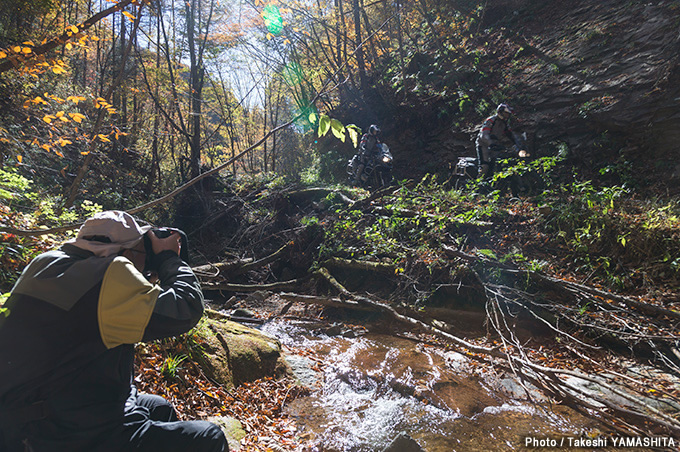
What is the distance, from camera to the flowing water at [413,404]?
311 cm

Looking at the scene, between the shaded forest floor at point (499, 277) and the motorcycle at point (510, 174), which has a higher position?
the motorcycle at point (510, 174)

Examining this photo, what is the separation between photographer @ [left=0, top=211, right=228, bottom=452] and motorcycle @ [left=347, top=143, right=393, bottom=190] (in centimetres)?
973

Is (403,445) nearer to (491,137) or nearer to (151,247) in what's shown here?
(151,247)

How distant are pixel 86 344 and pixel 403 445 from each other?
2698mm

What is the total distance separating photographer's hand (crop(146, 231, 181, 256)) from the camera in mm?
2041

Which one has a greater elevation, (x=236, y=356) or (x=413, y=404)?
(x=236, y=356)

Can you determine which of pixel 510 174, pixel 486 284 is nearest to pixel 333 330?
pixel 486 284

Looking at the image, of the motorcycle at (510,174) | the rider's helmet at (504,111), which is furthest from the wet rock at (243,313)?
the rider's helmet at (504,111)

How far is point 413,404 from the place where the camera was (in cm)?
369

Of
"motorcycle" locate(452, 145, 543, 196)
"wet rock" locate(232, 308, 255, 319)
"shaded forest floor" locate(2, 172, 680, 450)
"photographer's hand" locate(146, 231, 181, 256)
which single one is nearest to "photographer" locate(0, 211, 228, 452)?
"photographer's hand" locate(146, 231, 181, 256)

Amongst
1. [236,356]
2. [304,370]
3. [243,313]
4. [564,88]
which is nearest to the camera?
[236,356]

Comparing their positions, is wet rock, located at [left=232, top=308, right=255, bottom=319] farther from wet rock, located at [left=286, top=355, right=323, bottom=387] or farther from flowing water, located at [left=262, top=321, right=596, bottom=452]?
wet rock, located at [left=286, top=355, right=323, bottom=387]

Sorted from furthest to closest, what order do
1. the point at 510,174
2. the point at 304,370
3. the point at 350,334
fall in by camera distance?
the point at 510,174 < the point at 350,334 < the point at 304,370

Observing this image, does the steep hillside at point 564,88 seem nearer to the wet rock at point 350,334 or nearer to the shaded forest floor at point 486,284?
the shaded forest floor at point 486,284
